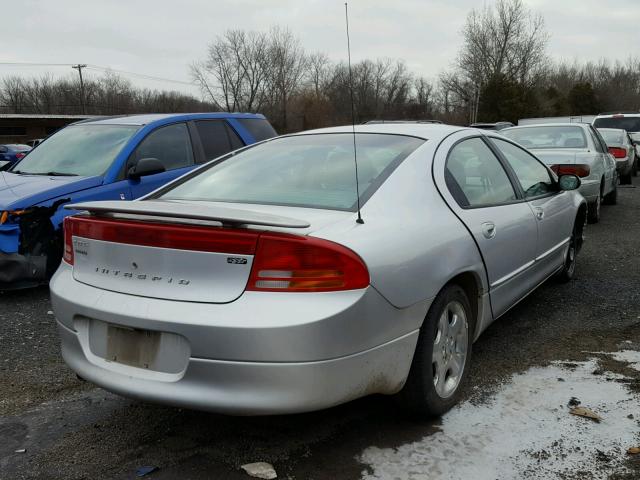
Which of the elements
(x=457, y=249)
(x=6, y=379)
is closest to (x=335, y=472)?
(x=457, y=249)

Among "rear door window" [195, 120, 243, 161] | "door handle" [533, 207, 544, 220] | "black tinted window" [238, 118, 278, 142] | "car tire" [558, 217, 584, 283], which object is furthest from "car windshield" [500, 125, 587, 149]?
"door handle" [533, 207, 544, 220]

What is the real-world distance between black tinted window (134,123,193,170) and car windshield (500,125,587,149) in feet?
16.5

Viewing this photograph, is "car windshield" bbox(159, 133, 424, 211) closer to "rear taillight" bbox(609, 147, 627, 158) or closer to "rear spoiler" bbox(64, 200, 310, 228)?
"rear spoiler" bbox(64, 200, 310, 228)

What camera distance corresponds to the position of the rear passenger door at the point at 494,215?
315cm

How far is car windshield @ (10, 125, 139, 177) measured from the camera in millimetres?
5719

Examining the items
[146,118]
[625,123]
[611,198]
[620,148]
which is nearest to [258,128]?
[146,118]

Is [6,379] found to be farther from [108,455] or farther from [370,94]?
[370,94]

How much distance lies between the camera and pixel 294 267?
220 centimetres

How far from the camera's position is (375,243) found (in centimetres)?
238

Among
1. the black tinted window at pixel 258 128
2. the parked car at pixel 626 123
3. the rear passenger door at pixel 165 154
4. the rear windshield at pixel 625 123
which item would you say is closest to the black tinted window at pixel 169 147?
the rear passenger door at pixel 165 154

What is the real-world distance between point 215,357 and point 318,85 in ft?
217

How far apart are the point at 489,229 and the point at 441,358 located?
83 centimetres

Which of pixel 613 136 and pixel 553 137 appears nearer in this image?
pixel 553 137

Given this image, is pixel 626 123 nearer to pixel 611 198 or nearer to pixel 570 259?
pixel 611 198
